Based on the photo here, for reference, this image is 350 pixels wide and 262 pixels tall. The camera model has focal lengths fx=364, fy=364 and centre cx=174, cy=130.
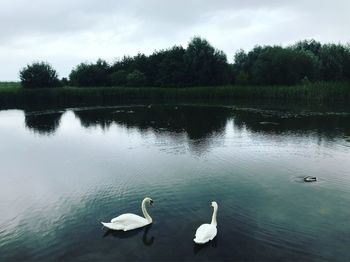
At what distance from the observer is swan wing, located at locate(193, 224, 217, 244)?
37.7 ft

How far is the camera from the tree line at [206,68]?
225 ft

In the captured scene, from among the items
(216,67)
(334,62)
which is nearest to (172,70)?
(216,67)

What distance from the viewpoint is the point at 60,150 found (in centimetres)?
2700

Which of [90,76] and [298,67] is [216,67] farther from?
[90,76]

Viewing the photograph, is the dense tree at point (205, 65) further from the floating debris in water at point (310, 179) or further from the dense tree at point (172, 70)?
the floating debris in water at point (310, 179)

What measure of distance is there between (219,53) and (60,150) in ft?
196

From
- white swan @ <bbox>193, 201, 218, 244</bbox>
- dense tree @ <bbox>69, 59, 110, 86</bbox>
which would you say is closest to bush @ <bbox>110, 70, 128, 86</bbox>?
dense tree @ <bbox>69, 59, 110, 86</bbox>

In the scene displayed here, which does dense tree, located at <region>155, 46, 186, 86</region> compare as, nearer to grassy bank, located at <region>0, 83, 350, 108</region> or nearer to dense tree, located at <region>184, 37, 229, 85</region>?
dense tree, located at <region>184, 37, 229, 85</region>

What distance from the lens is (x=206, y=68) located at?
7712 centimetres

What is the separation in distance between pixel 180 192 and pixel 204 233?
488cm

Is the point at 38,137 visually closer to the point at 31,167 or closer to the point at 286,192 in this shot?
the point at 31,167

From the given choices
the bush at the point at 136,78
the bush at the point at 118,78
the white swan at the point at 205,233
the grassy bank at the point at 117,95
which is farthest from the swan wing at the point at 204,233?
the bush at the point at 118,78

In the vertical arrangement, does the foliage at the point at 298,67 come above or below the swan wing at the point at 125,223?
above

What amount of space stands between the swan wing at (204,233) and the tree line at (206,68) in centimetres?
5986
